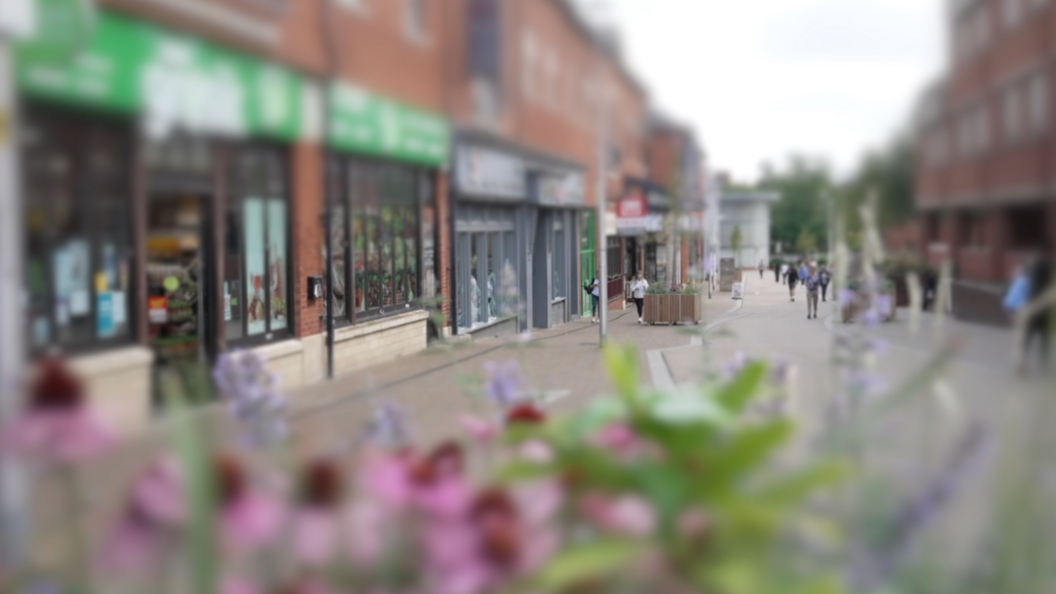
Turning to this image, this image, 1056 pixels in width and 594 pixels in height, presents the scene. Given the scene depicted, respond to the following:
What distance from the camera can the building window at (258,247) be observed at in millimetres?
1355

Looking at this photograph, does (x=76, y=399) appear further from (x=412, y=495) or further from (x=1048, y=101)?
(x=1048, y=101)

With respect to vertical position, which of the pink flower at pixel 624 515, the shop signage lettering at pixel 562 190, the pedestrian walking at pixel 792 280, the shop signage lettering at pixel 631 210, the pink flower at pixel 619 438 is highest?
the shop signage lettering at pixel 562 190

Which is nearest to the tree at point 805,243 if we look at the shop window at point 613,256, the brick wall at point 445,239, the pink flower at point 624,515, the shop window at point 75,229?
the shop window at point 613,256

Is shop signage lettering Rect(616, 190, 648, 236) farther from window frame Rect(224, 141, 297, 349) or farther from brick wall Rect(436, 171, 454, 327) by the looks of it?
window frame Rect(224, 141, 297, 349)

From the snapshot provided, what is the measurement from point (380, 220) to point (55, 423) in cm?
63

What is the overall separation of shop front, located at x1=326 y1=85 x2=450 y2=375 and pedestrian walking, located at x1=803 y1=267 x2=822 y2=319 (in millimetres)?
626

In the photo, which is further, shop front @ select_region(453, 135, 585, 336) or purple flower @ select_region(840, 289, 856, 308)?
purple flower @ select_region(840, 289, 856, 308)

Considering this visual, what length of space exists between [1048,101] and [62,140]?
3.69 ft

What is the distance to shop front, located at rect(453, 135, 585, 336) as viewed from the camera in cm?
172

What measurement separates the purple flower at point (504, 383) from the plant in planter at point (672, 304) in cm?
30

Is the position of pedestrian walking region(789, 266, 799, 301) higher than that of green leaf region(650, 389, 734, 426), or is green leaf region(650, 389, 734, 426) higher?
pedestrian walking region(789, 266, 799, 301)

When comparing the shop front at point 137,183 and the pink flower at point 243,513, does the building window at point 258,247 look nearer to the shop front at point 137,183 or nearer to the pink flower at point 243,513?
the shop front at point 137,183

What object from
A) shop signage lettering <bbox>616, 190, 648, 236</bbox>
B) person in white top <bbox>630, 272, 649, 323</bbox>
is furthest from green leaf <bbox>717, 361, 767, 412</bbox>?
person in white top <bbox>630, 272, 649, 323</bbox>

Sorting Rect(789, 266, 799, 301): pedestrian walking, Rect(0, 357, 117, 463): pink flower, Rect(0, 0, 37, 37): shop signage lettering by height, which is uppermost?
Rect(0, 0, 37, 37): shop signage lettering
